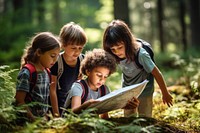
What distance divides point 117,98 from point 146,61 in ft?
3.76

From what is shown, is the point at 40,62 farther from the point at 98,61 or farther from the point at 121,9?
the point at 121,9

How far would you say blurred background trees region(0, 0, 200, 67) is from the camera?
635 inches

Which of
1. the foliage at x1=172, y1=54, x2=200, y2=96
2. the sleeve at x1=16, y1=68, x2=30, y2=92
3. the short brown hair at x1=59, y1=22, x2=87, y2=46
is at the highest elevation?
the short brown hair at x1=59, y1=22, x2=87, y2=46

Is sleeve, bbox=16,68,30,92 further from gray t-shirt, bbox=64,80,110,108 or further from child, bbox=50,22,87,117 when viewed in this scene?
child, bbox=50,22,87,117

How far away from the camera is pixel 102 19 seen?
107ft

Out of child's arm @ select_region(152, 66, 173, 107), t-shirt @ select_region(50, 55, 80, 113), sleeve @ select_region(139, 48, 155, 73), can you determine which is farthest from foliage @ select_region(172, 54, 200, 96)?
t-shirt @ select_region(50, 55, 80, 113)

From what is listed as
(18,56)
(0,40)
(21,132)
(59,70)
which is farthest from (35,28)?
(21,132)

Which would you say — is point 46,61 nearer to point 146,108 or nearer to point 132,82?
point 132,82

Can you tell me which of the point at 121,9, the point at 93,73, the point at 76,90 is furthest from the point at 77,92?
the point at 121,9

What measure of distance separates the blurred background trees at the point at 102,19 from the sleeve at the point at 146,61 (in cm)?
641

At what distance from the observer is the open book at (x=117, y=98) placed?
3828 millimetres

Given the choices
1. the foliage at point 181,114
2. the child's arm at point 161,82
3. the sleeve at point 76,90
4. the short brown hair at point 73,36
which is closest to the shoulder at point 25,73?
the sleeve at point 76,90

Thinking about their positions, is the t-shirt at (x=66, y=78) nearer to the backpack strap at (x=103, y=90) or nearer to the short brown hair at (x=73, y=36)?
the short brown hair at (x=73, y=36)

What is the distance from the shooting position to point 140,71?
517 cm
